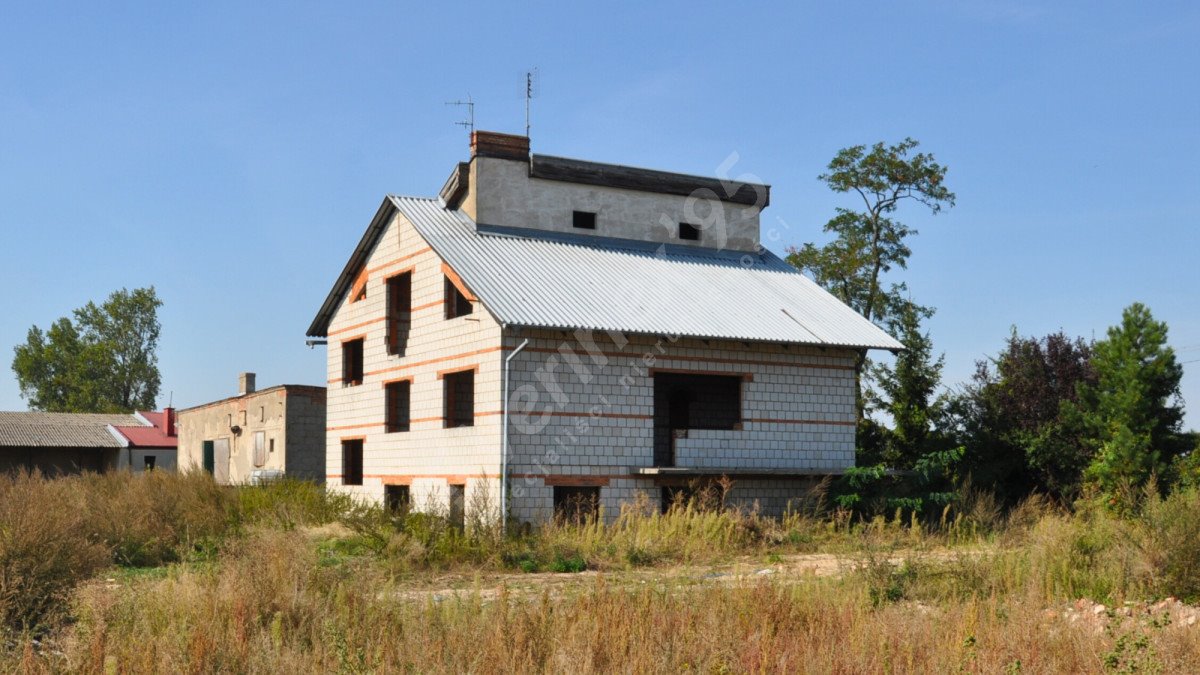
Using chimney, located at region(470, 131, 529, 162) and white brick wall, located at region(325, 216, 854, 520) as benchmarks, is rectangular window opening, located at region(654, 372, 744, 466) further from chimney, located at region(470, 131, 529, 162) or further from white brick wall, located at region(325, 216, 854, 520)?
chimney, located at region(470, 131, 529, 162)

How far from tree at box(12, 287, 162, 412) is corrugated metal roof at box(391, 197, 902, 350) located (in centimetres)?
5098

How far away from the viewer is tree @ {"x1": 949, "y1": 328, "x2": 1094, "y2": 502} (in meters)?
26.2

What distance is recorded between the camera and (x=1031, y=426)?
27094mm

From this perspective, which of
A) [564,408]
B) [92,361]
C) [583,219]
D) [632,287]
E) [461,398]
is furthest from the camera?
[92,361]

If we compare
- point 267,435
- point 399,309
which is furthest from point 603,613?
point 267,435

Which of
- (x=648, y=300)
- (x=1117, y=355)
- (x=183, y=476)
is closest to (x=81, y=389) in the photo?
(x=183, y=476)

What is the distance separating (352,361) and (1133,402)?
17324mm

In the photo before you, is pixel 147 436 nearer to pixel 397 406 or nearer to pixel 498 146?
pixel 397 406

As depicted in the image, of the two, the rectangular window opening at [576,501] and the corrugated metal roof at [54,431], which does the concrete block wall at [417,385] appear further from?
the corrugated metal roof at [54,431]

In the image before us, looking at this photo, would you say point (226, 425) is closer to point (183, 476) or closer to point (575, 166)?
point (183, 476)

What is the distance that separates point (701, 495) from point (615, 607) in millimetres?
13338

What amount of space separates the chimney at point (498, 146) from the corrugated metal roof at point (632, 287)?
153 centimetres

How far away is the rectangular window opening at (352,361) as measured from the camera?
92.5 feet

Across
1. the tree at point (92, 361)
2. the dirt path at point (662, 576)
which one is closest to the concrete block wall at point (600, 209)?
the dirt path at point (662, 576)
